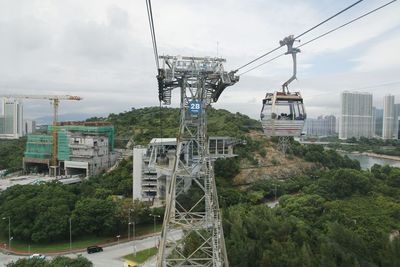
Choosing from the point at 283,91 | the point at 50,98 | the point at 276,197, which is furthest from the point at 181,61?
the point at 50,98

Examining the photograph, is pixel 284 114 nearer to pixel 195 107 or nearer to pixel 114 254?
pixel 195 107

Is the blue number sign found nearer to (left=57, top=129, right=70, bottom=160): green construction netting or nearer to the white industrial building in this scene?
the white industrial building

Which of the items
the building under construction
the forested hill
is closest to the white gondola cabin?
the forested hill

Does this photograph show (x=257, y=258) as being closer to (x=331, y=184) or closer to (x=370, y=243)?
(x=370, y=243)

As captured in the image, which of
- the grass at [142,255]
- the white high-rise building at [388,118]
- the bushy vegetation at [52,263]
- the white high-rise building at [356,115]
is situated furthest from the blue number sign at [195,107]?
the white high-rise building at [388,118]

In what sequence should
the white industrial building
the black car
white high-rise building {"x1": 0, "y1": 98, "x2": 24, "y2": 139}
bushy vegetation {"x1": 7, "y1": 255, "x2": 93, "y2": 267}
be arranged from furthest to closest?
white high-rise building {"x1": 0, "y1": 98, "x2": 24, "y2": 139}, the white industrial building, the black car, bushy vegetation {"x1": 7, "y1": 255, "x2": 93, "y2": 267}

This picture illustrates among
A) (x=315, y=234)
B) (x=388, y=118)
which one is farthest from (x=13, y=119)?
(x=315, y=234)

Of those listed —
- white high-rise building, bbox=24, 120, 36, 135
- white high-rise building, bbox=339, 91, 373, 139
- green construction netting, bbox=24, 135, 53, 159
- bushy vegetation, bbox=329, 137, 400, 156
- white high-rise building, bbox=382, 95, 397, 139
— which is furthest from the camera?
white high-rise building, bbox=24, 120, 36, 135
